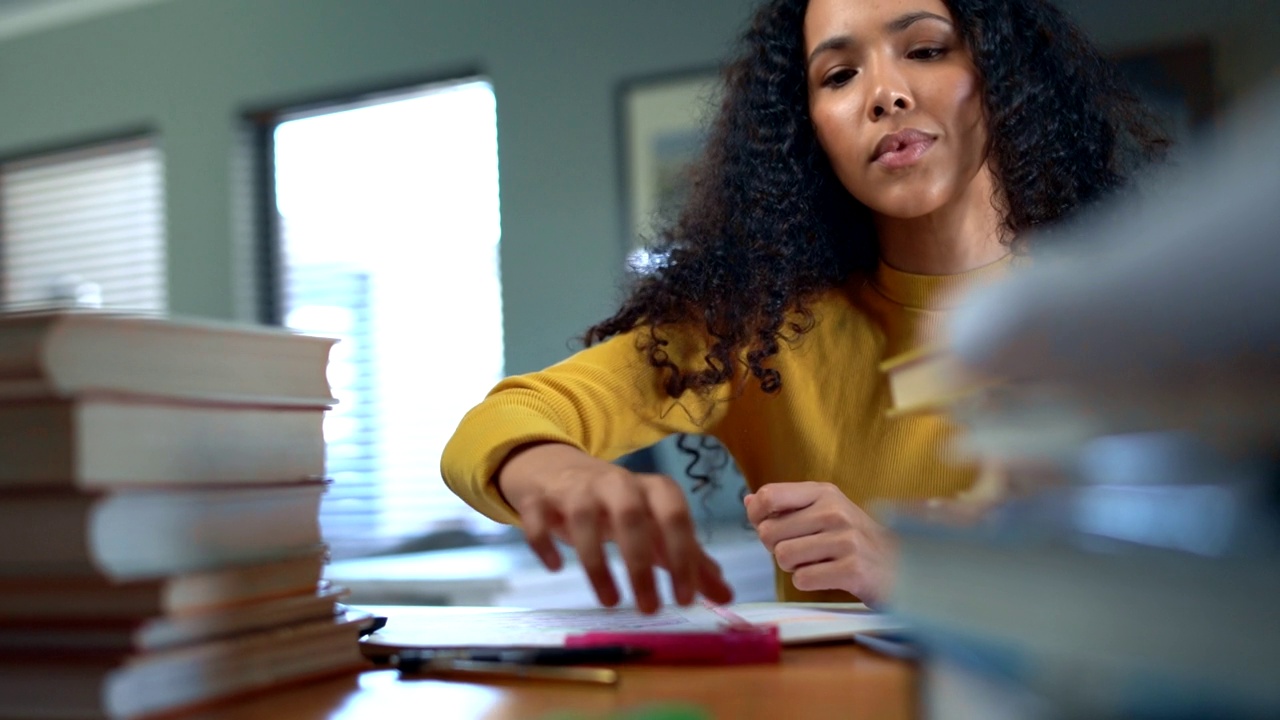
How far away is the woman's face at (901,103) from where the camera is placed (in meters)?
1.24

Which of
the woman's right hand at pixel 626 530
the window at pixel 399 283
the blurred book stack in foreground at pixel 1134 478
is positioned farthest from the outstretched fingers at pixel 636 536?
the window at pixel 399 283

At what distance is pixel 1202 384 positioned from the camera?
0.30m

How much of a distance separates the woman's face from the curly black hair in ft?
0.13

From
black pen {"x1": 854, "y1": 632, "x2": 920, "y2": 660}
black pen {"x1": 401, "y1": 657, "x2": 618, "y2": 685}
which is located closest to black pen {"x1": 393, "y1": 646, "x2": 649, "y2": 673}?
black pen {"x1": 401, "y1": 657, "x2": 618, "y2": 685}

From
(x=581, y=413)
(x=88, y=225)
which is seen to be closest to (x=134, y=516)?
(x=581, y=413)

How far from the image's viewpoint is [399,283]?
12.7ft

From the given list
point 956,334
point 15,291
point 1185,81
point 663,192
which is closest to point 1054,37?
point 956,334

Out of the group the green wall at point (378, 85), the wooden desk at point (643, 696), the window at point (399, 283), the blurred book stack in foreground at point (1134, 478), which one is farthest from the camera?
the window at point (399, 283)

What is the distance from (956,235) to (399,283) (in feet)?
9.16

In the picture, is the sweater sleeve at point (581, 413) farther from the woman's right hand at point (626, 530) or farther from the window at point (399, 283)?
the window at point (399, 283)

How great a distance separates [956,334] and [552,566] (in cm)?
32

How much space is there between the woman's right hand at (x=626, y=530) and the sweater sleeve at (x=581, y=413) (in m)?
0.20

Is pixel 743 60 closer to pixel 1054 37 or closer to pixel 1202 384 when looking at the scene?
pixel 1054 37

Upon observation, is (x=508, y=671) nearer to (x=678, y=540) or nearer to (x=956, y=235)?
(x=678, y=540)
